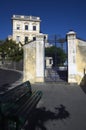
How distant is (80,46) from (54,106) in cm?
744

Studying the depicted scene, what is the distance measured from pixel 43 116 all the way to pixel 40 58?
843 centimetres

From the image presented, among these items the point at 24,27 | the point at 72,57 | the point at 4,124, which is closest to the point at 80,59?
the point at 72,57

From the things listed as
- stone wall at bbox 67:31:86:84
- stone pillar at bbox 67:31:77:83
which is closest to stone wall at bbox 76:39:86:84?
stone wall at bbox 67:31:86:84

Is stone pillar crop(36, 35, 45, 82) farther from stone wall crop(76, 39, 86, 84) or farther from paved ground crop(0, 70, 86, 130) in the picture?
paved ground crop(0, 70, 86, 130)

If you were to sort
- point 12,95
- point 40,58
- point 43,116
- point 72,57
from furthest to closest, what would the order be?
point 40,58
point 72,57
point 43,116
point 12,95

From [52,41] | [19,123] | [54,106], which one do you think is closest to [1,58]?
[52,41]

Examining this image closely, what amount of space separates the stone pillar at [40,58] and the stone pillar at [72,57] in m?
1.79

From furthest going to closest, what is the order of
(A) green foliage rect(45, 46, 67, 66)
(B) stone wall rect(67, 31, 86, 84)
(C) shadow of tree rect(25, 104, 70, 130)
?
(A) green foliage rect(45, 46, 67, 66)
(B) stone wall rect(67, 31, 86, 84)
(C) shadow of tree rect(25, 104, 70, 130)

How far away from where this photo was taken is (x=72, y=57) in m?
14.5

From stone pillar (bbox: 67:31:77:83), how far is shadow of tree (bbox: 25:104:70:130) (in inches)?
256

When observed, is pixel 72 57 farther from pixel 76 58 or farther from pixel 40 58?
pixel 40 58

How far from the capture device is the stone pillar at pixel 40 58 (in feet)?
48.3

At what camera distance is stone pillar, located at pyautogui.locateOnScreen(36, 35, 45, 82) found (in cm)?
1473

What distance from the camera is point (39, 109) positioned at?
24.7 ft
